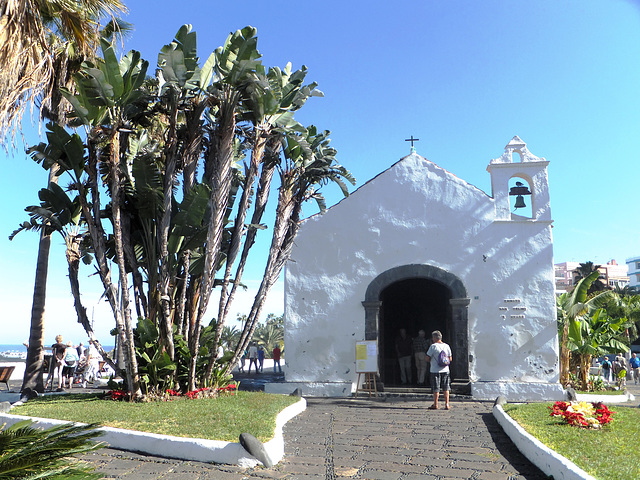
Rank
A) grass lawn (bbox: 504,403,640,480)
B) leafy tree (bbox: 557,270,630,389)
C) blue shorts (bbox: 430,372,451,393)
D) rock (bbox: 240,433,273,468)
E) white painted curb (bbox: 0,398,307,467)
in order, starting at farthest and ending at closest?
leafy tree (bbox: 557,270,630,389) < blue shorts (bbox: 430,372,451,393) < white painted curb (bbox: 0,398,307,467) < rock (bbox: 240,433,273,468) < grass lawn (bbox: 504,403,640,480)

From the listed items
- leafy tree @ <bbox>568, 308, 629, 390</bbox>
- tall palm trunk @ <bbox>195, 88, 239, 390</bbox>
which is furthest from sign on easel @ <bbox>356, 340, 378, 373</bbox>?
leafy tree @ <bbox>568, 308, 629, 390</bbox>

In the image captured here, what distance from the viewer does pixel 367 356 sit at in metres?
12.0

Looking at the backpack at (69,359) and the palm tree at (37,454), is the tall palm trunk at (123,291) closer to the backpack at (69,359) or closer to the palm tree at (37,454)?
the backpack at (69,359)

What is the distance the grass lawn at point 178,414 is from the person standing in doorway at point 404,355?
5.29 meters

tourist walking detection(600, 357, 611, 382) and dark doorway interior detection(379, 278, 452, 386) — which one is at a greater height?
dark doorway interior detection(379, 278, 452, 386)

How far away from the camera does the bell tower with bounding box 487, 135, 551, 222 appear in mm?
12609

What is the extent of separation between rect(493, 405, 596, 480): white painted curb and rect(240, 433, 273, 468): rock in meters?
2.81

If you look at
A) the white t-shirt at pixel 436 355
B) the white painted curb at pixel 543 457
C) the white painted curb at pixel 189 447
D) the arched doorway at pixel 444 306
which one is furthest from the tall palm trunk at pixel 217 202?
the white painted curb at pixel 543 457

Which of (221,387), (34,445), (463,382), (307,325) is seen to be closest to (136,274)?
(221,387)

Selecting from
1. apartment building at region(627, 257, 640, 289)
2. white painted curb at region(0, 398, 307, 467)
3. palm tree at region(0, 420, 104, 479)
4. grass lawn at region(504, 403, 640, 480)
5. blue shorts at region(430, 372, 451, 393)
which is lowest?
white painted curb at region(0, 398, 307, 467)

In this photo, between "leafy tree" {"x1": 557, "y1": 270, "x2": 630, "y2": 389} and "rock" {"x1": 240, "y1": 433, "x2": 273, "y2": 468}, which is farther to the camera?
"leafy tree" {"x1": 557, "y1": 270, "x2": 630, "y2": 389}

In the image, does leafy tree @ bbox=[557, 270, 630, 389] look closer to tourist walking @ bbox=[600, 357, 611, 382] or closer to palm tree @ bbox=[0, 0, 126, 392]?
tourist walking @ bbox=[600, 357, 611, 382]

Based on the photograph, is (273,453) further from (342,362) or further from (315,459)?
(342,362)

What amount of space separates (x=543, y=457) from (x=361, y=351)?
21.8 ft
